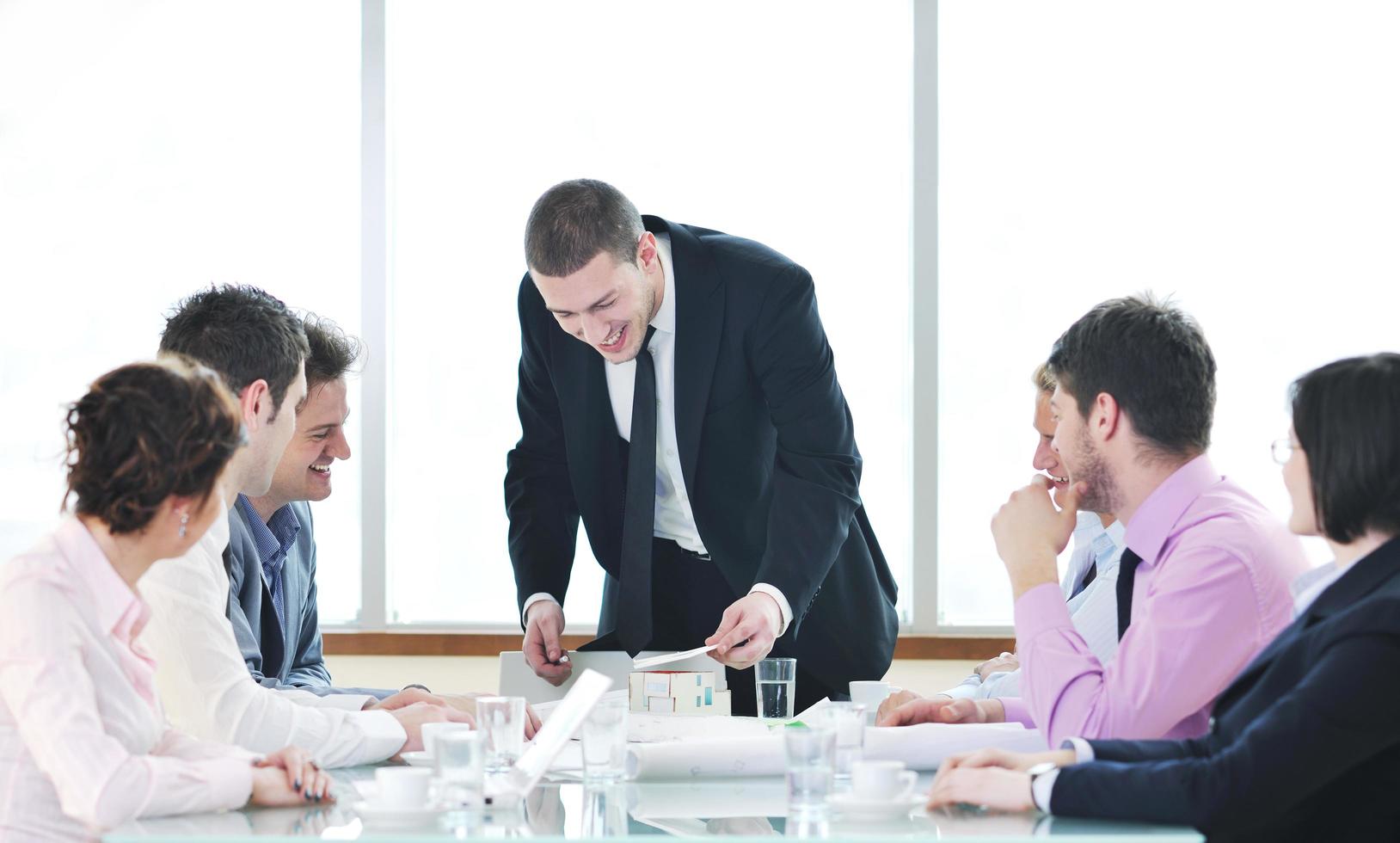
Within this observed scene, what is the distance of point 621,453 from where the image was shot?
9.21 ft

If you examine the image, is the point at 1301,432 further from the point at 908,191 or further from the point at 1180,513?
the point at 908,191

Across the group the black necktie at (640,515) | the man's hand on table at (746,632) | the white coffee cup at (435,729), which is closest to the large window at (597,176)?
the black necktie at (640,515)

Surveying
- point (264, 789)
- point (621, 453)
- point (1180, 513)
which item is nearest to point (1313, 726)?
point (1180, 513)

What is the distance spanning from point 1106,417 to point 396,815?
3.68ft

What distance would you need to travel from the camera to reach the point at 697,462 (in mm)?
2734

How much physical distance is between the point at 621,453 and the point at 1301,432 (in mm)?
1495

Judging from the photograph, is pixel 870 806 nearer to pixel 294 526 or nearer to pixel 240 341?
pixel 240 341

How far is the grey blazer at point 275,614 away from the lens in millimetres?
2305

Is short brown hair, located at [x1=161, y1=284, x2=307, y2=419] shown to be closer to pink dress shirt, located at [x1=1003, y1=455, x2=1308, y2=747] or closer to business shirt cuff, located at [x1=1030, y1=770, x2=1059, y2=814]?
pink dress shirt, located at [x1=1003, y1=455, x2=1308, y2=747]

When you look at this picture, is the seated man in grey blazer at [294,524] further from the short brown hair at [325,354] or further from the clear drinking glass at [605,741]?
the clear drinking glass at [605,741]

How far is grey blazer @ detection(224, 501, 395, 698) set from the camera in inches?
90.7

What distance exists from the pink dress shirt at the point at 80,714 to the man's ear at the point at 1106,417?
3.99 ft

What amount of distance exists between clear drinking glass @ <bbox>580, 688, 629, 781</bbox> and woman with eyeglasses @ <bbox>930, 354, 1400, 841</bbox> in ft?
1.33

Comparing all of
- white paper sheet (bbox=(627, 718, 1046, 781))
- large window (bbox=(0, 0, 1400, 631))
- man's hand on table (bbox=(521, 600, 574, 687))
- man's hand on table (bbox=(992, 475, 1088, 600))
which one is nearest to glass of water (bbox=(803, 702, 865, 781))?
white paper sheet (bbox=(627, 718, 1046, 781))
